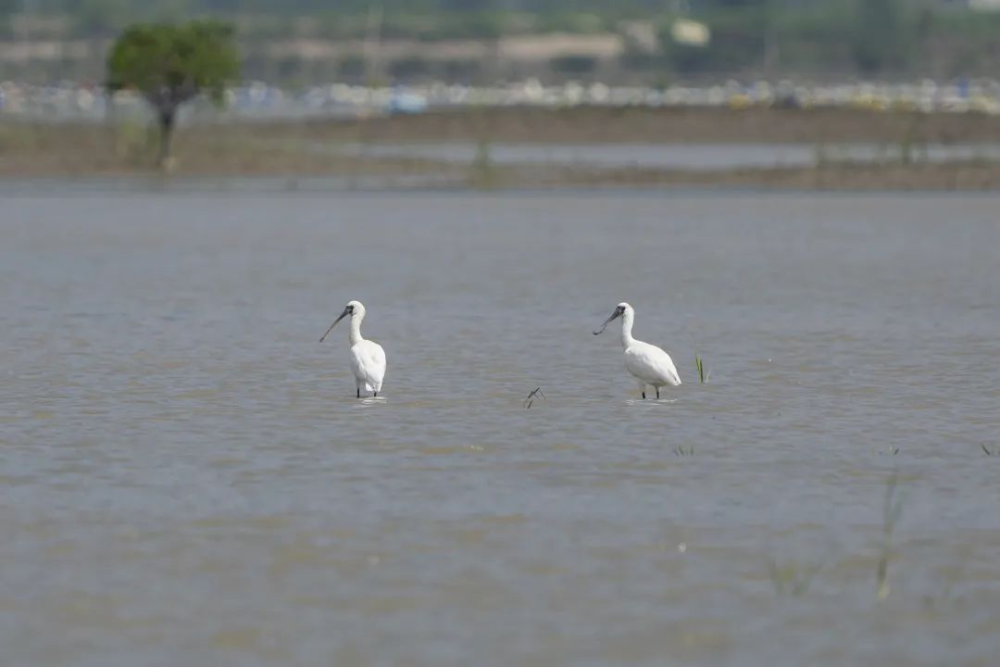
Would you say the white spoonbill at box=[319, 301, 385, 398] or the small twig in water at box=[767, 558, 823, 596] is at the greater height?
the small twig in water at box=[767, 558, 823, 596]

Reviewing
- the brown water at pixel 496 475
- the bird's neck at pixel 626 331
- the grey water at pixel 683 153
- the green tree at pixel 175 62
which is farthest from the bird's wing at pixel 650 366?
the green tree at pixel 175 62

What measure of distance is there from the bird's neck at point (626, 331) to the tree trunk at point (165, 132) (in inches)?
1808

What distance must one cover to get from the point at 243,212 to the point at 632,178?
13732mm

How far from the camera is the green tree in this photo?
61.3 meters

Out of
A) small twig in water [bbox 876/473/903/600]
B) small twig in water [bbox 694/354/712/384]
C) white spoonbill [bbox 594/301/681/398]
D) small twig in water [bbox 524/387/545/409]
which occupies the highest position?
small twig in water [bbox 876/473/903/600]

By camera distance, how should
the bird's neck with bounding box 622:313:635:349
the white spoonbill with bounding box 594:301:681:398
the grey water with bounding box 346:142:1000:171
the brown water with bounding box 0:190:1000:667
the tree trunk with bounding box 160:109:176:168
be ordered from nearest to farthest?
1. the brown water with bounding box 0:190:1000:667
2. the white spoonbill with bounding box 594:301:681:398
3. the bird's neck with bounding box 622:313:635:349
4. the tree trunk with bounding box 160:109:176:168
5. the grey water with bounding box 346:142:1000:171

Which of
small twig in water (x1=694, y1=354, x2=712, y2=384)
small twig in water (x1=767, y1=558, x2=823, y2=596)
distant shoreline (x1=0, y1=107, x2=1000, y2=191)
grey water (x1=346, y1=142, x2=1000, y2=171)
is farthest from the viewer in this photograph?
grey water (x1=346, y1=142, x2=1000, y2=171)

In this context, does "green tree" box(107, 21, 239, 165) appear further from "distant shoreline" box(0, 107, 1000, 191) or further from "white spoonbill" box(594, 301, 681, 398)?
"white spoonbill" box(594, 301, 681, 398)

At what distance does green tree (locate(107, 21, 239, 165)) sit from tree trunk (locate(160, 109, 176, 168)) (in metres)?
0.54

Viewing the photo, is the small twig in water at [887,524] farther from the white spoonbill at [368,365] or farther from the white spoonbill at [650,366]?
the white spoonbill at [368,365]

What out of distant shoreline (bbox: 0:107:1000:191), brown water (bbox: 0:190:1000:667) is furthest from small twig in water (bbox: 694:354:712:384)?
distant shoreline (bbox: 0:107:1000:191)

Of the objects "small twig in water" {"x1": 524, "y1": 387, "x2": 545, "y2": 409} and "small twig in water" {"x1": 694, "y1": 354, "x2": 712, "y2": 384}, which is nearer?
"small twig in water" {"x1": 524, "y1": 387, "x2": 545, "y2": 409}

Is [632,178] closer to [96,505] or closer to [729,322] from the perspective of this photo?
[729,322]

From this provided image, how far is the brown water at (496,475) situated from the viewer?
10.3 m
